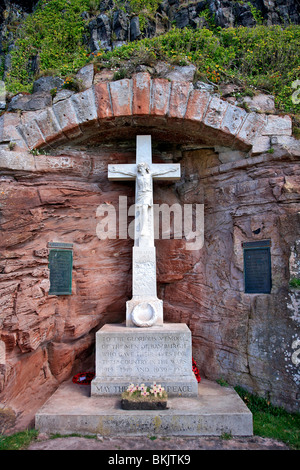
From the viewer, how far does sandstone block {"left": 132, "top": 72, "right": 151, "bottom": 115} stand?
20.0 feet

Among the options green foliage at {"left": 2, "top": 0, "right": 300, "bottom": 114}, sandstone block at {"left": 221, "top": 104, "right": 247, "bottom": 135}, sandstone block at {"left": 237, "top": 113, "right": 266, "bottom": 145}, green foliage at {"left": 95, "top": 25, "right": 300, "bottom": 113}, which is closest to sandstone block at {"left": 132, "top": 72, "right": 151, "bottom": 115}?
green foliage at {"left": 2, "top": 0, "right": 300, "bottom": 114}

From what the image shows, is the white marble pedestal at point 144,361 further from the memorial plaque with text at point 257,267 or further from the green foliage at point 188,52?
the green foliage at point 188,52

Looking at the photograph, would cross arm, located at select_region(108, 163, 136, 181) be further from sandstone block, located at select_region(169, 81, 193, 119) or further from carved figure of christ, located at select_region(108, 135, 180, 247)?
sandstone block, located at select_region(169, 81, 193, 119)

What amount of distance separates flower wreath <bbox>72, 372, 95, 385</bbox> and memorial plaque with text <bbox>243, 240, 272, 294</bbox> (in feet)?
10.4

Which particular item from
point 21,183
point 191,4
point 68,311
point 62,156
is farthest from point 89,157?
point 191,4

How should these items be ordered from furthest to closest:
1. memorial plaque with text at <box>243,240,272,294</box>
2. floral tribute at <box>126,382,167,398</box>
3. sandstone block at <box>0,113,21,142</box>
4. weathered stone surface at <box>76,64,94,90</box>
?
1. weathered stone surface at <box>76,64,94,90</box>
2. sandstone block at <box>0,113,21,142</box>
3. memorial plaque with text at <box>243,240,272,294</box>
4. floral tribute at <box>126,382,167,398</box>

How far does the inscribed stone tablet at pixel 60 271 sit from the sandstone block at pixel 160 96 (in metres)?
3.20

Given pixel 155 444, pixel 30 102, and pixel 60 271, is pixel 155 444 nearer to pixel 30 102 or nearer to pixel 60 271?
pixel 60 271

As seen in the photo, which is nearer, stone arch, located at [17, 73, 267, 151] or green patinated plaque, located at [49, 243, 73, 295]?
green patinated plaque, located at [49, 243, 73, 295]

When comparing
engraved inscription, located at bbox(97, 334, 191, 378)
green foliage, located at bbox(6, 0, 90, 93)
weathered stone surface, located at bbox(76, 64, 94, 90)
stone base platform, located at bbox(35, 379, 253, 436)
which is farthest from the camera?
green foliage, located at bbox(6, 0, 90, 93)

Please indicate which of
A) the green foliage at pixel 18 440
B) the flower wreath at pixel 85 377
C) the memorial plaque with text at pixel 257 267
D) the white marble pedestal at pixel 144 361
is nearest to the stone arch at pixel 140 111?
the memorial plaque with text at pixel 257 267

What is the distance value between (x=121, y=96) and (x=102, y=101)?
38 cm

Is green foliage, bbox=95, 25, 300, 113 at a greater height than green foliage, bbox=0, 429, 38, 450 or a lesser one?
greater

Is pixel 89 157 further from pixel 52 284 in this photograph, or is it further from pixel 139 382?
pixel 139 382
